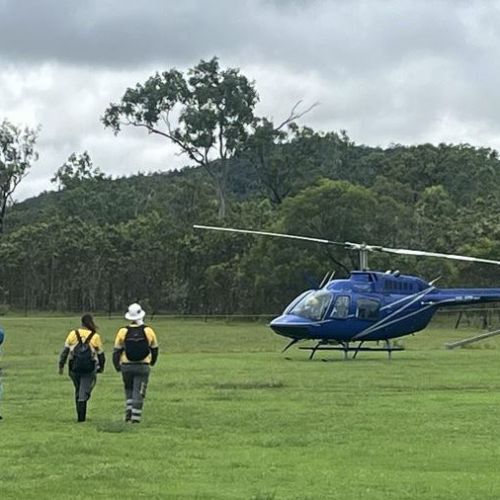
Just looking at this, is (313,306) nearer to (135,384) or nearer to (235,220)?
(135,384)

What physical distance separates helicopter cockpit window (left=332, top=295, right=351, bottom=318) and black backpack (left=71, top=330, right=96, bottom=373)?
16.1 m

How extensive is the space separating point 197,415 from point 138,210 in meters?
76.6

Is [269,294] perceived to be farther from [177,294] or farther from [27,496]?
[27,496]

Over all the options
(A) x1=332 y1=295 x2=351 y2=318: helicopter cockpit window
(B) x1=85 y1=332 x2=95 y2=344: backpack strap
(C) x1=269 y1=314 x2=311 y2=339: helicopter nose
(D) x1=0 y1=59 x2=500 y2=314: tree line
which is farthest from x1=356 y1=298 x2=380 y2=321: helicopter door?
(D) x1=0 y1=59 x2=500 y2=314: tree line

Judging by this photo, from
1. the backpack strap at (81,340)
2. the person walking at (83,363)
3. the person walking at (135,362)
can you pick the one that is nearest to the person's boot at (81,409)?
the person walking at (83,363)

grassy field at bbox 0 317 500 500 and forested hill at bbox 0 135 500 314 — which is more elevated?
forested hill at bbox 0 135 500 314

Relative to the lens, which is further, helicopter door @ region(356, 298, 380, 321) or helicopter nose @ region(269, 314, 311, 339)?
helicopter door @ region(356, 298, 380, 321)

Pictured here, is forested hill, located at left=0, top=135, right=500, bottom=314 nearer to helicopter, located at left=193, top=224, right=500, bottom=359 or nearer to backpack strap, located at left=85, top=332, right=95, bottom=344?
helicopter, located at left=193, top=224, right=500, bottom=359

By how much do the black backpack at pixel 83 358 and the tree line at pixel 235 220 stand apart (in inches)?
1798

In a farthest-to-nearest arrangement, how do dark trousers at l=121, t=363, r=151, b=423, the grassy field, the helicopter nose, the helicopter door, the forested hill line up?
the forested hill → the helicopter door → the helicopter nose → dark trousers at l=121, t=363, r=151, b=423 → the grassy field

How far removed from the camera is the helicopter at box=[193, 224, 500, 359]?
3002 cm

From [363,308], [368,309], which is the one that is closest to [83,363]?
[363,308]

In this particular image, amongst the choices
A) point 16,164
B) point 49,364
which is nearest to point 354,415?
point 49,364

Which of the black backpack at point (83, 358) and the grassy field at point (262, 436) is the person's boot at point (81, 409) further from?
the black backpack at point (83, 358)
